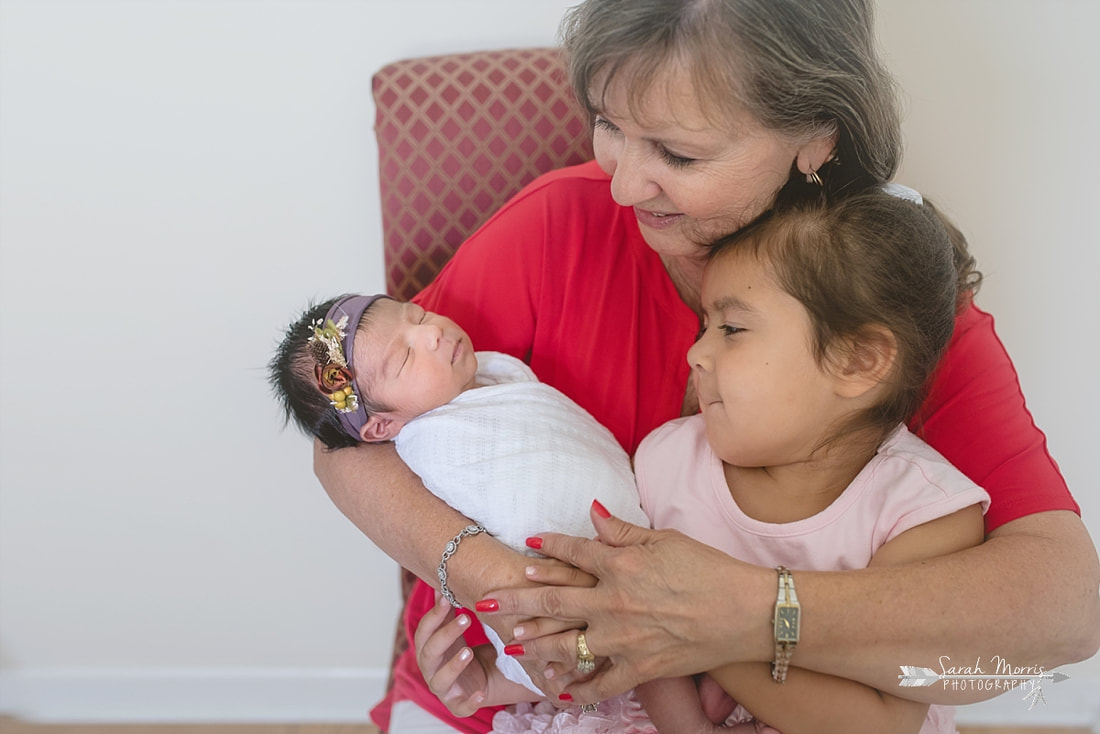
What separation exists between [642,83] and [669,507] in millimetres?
673

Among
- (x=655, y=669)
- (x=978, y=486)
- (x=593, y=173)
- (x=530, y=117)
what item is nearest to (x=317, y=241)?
(x=530, y=117)

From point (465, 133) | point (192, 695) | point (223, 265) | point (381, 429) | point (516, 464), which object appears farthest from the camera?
point (192, 695)

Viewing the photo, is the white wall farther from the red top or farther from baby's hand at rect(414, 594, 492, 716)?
baby's hand at rect(414, 594, 492, 716)

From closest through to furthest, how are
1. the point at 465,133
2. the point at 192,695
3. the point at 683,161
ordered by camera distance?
the point at 683,161 → the point at 465,133 → the point at 192,695

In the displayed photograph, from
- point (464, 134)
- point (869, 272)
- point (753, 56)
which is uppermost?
point (753, 56)

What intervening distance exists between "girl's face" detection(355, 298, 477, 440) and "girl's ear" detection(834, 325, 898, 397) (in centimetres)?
61

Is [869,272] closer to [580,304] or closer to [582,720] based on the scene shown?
[580,304]

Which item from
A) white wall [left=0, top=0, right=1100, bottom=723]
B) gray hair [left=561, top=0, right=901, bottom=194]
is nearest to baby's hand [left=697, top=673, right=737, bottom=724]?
gray hair [left=561, top=0, right=901, bottom=194]

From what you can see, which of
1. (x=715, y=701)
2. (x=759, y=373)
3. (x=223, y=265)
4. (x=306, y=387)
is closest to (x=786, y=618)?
(x=715, y=701)

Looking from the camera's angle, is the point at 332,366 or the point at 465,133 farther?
the point at 465,133

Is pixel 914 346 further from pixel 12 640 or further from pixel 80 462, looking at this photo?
pixel 12 640

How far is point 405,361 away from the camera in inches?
57.1

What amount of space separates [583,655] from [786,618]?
289 millimetres

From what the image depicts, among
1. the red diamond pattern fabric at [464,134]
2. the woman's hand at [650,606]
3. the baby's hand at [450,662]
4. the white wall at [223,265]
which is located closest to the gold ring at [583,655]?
the woman's hand at [650,606]
